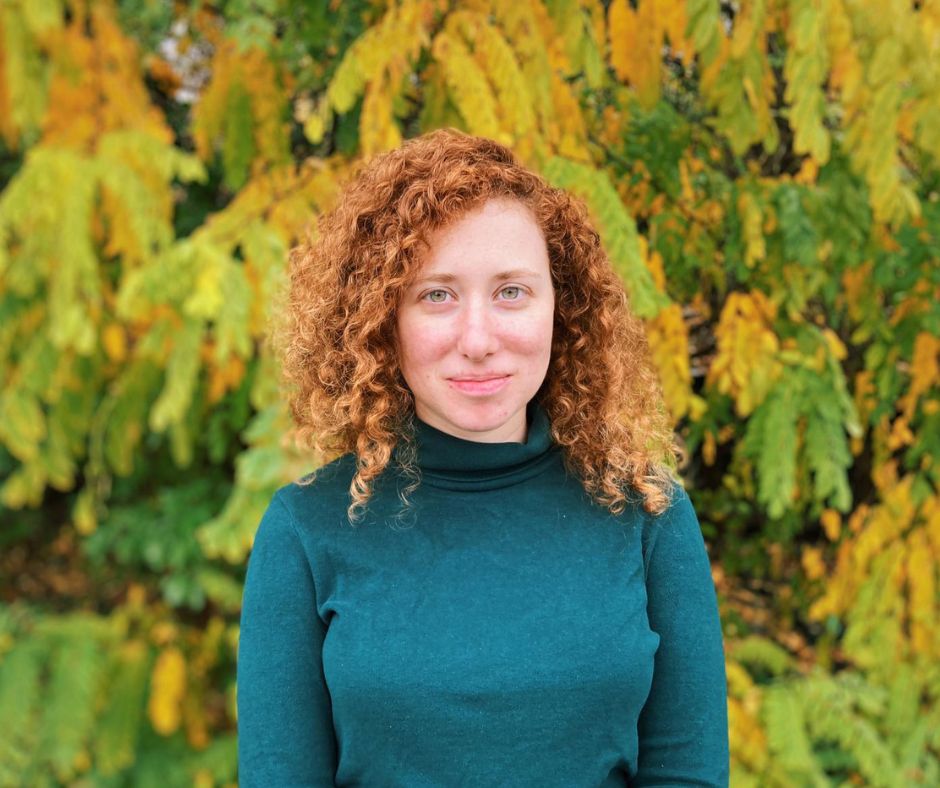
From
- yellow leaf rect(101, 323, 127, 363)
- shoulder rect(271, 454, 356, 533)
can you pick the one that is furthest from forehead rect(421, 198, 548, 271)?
yellow leaf rect(101, 323, 127, 363)

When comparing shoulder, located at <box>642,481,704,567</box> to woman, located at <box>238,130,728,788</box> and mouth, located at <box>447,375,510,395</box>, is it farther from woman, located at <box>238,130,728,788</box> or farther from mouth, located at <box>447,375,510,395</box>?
mouth, located at <box>447,375,510,395</box>

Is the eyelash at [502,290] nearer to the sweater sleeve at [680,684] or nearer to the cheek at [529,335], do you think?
the cheek at [529,335]

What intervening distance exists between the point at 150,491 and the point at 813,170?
3.49 meters

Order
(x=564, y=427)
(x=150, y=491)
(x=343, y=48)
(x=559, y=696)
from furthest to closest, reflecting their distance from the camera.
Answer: (x=150, y=491)
(x=343, y=48)
(x=564, y=427)
(x=559, y=696)

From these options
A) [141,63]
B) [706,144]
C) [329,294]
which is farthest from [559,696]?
[141,63]

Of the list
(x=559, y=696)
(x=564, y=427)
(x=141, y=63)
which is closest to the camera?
(x=559, y=696)

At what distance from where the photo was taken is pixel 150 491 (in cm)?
505

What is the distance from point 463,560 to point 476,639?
0.10 m

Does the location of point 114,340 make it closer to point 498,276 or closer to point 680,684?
point 498,276

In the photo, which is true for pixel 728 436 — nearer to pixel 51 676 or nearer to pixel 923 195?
pixel 923 195

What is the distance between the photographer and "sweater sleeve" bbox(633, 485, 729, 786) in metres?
1.33

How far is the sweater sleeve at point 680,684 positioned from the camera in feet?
4.37

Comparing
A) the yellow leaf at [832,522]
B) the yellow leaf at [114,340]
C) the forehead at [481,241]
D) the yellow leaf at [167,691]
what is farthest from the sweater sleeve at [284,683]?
the yellow leaf at [167,691]

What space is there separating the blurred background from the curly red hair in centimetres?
36
